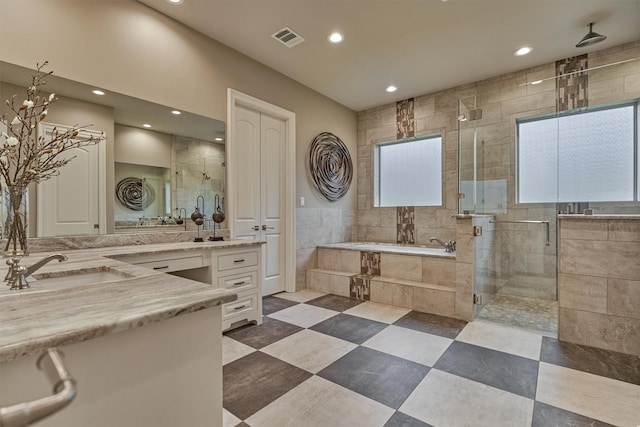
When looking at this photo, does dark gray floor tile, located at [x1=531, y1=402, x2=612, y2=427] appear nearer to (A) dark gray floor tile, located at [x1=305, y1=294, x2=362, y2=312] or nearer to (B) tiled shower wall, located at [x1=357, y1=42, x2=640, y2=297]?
(A) dark gray floor tile, located at [x1=305, y1=294, x2=362, y2=312]

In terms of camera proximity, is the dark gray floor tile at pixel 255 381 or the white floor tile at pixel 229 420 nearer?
the white floor tile at pixel 229 420

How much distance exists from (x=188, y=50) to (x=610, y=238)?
3.89m

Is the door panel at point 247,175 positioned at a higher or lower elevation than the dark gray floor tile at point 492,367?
higher

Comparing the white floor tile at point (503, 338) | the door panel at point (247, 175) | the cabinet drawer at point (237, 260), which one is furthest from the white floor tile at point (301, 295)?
the white floor tile at point (503, 338)

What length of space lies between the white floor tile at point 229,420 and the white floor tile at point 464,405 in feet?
2.84

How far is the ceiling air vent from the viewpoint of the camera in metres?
2.78

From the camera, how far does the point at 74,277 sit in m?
1.31

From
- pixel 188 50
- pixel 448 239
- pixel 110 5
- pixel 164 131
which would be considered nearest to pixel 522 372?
pixel 448 239

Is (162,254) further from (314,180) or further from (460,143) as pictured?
(460,143)

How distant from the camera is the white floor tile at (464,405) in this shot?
4.77ft

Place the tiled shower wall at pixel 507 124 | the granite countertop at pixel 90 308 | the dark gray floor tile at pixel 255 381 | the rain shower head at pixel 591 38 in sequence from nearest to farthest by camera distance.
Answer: the granite countertop at pixel 90 308 < the dark gray floor tile at pixel 255 381 < the rain shower head at pixel 591 38 < the tiled shower wall at pixel 507 124

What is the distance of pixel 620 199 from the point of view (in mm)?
2604

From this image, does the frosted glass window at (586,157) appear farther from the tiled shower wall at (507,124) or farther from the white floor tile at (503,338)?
the white floor tile at (503,338)

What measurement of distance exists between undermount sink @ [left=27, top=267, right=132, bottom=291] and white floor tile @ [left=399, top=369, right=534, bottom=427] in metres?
1.61
